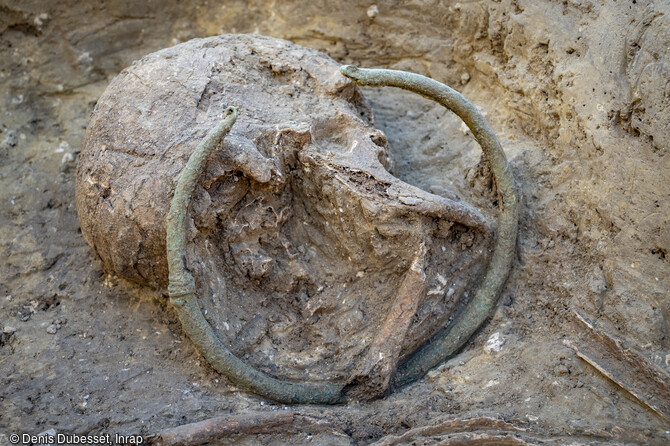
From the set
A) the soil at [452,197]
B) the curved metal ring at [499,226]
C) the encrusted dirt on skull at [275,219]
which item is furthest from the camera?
the curved metal ring at [499,226]

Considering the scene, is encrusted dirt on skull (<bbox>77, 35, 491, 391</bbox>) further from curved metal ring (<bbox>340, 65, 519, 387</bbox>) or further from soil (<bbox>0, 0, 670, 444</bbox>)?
soil (<bbox>0, 0, 670, 444</bbox>)

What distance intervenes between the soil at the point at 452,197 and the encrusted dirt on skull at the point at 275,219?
0.77 feet

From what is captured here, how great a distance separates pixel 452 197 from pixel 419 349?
0.76 meters

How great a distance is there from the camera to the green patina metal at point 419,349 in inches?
103

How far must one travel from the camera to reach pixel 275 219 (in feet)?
9.39

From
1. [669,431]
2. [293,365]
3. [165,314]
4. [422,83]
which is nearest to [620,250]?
→ [669,431]

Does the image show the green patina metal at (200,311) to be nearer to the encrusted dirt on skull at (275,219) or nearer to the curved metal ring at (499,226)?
the encrusted dirt on skull at (275,219)

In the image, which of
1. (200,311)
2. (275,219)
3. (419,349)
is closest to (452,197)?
(419,349)

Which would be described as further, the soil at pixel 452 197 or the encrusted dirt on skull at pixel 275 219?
the encrusted dirt on skull at pixel 275 219

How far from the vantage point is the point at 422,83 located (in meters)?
2.94

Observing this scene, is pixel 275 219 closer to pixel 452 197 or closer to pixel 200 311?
pixel 200 311

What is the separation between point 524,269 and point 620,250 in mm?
444

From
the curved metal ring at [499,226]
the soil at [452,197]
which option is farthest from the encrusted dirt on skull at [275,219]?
the soil at [452,197]

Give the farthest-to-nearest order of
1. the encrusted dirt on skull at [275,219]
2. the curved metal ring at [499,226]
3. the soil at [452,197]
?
the curved metal ring at [499,226]
the encrusted dirt on skull at [275,219]
the soil at [452,197]
